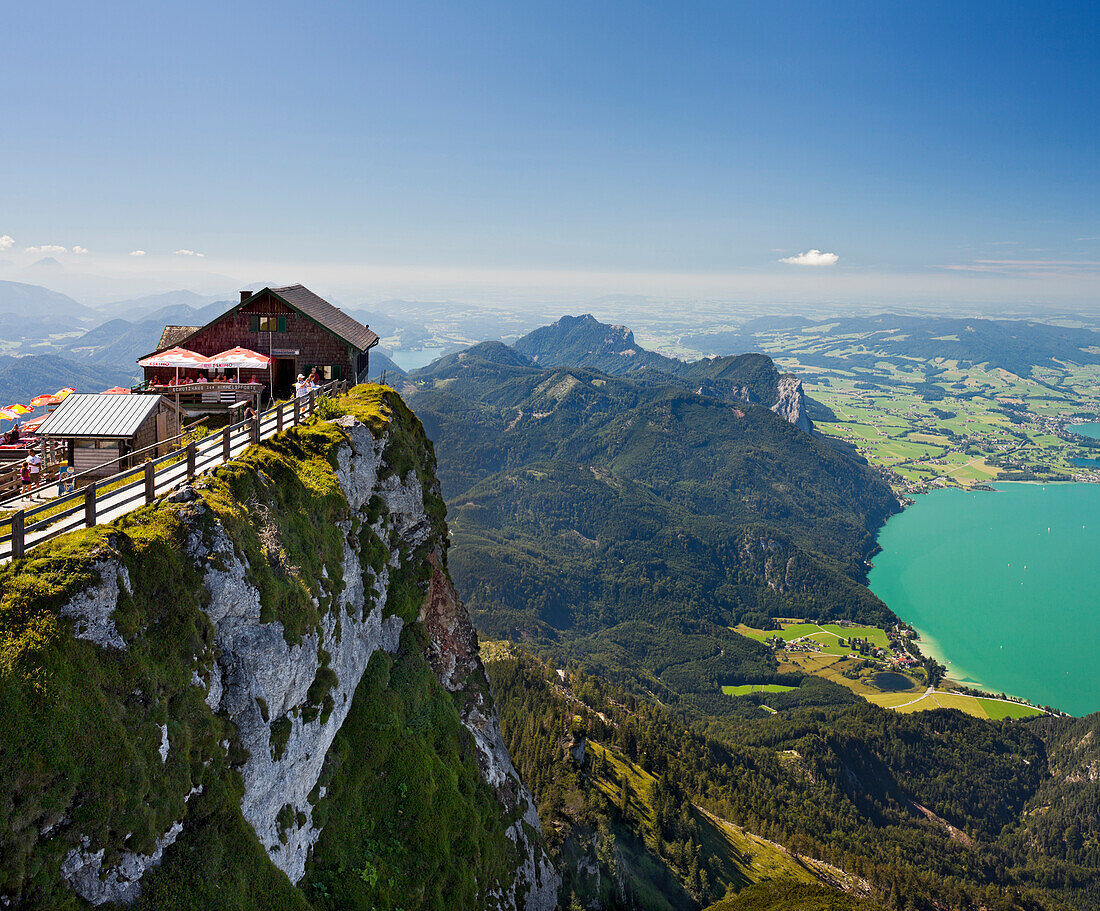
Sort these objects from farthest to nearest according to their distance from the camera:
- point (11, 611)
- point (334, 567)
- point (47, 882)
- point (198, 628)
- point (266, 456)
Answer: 1. point (334, 567)
2. point (266, 456)
3. point (198, 628)
4. point (11, 611)
5. point (47, 882)

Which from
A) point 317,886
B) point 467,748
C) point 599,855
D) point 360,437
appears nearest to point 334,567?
point 360,437

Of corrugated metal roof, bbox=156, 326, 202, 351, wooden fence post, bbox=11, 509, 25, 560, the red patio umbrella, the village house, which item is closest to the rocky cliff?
wooden fence post, bbox=11, 509, 25, 560

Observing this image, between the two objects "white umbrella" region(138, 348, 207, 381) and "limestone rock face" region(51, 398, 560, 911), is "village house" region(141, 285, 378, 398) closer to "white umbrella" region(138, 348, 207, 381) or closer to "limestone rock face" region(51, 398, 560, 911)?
"white umbrella" region(138, 348, 207, 381)

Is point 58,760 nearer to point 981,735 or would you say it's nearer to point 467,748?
point 467,748

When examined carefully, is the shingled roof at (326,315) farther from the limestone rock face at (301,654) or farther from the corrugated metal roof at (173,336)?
the limestone rock face at (301,654)

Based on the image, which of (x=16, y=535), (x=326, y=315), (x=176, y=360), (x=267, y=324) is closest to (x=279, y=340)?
(x=267, y=324)

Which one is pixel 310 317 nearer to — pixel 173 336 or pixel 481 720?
pixel 173 336

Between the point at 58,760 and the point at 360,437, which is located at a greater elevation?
the point at 360,437
